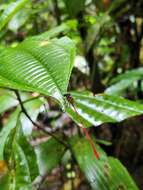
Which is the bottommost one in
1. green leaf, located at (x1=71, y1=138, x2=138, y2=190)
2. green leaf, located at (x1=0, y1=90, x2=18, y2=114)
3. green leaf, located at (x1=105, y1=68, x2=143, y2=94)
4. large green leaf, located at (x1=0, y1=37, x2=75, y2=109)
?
green leaf, located at (x1=71, y1=138, x2=138, y2=190)

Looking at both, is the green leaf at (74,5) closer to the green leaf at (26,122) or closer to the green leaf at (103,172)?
the green leaf at (26,122)

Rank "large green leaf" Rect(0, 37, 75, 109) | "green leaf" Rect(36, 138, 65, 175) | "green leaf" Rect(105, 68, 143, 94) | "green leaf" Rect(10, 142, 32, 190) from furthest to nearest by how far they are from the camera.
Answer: "green leaf" Rect(105, 68, 143, 94) → "green leaf" Rect(36, 138, 65, 175) → "green leaf" Rect(10, 142, 32, 190) → "large green leaf" Rect(0, 37, 75, 109)

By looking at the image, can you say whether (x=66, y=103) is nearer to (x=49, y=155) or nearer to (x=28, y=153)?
(x=28, y=153)

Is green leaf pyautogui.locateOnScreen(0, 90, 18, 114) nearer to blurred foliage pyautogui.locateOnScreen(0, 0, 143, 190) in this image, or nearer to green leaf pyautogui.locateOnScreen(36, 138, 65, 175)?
blurred foliage pyautogui.locateOnScreen(0, 0, 143, 190)

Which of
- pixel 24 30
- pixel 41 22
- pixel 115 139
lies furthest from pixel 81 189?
pixel 24 30

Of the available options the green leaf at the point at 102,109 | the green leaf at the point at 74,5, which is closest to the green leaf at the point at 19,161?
the green leaf at the point at 102,109

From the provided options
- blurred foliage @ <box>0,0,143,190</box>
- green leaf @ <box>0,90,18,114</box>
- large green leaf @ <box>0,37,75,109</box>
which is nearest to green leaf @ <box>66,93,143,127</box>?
blurred foliage @ <box>0,0,143,190</box>

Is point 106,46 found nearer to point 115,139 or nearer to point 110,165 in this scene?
point 115,139
